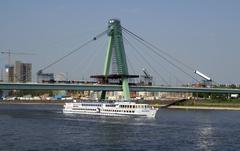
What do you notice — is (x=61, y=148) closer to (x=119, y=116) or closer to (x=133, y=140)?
(x=133, y=140)

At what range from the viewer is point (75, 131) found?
3681cm

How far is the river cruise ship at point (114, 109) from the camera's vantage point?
54188 millimetres

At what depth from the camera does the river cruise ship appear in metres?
54.2

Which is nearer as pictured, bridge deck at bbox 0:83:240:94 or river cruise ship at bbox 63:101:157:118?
river cruise ship at bbox 63:101:157:118

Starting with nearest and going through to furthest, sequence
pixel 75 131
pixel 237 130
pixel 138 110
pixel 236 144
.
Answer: pixel 236 144 → pixel 75 131 → pixel 237 130 → pixel 138 110

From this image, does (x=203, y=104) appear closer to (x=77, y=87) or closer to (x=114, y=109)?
(x=77, y=87)

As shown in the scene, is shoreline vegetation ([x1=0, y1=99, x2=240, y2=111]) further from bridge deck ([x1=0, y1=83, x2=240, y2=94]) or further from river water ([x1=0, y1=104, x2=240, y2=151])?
river water ([x1=0, y1=104, x2=240, y2=151])

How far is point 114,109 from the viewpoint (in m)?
56.6

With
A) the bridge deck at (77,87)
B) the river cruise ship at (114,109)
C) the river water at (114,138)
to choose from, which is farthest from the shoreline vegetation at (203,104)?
the river water at (114,138)

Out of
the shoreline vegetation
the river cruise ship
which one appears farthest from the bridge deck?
the shoreline vegetation

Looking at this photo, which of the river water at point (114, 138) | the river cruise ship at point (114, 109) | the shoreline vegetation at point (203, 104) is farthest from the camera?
the shoreline vegetation at point (203, 104)

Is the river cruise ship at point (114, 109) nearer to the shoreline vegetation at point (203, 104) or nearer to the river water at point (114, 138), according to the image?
the river water at point (114, 138)

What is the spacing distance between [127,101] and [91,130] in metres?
20.2

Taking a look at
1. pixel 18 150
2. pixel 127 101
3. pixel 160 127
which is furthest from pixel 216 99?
pixel 18 150
